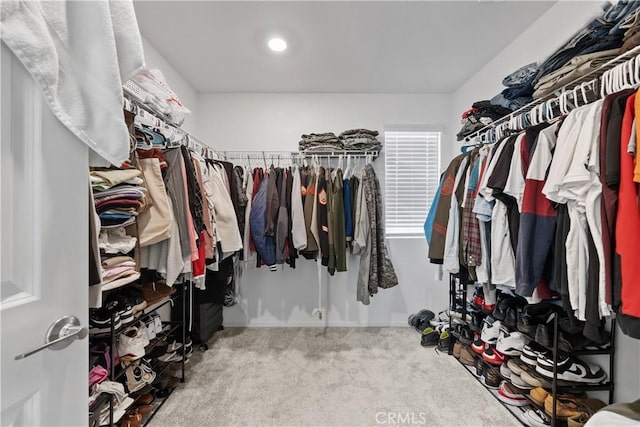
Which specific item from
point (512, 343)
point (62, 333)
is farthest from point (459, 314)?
point (62, 333)

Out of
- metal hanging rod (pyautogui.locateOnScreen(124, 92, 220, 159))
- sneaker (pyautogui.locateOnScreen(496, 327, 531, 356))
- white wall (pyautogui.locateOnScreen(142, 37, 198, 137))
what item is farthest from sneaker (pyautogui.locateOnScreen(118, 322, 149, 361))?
sneaker (pyautogui.locateOnScreen(496, 327, 531, 356))

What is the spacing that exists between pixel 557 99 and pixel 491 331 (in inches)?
58.8

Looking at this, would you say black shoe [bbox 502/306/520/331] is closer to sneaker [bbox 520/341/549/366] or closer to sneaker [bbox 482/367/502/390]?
sneaker [bbox 520/341/549/366]

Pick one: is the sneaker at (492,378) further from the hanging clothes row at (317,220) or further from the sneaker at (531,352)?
the hanging clothes row at (317,220)

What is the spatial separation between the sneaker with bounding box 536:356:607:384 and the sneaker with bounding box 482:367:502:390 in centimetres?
45

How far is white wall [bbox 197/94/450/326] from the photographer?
2988 mm

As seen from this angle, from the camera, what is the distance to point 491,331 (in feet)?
6.37

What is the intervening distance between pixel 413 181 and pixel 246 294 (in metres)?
2.20

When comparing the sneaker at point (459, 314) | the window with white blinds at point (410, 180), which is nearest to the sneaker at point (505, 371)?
the sneaker at point (459, 314)

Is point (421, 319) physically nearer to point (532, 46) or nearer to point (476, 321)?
point (476, 321)

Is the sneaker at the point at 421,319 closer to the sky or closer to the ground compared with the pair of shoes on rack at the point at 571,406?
closer to the ground

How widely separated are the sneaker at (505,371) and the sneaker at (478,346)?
20 centimetres

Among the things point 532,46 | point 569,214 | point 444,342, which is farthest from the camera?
point 444,342

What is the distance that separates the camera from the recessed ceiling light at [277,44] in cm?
207
